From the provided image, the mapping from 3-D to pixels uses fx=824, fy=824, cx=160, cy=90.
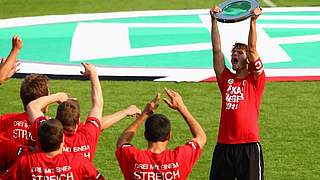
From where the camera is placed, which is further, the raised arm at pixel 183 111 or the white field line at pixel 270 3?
the white field line at pixel 270 3

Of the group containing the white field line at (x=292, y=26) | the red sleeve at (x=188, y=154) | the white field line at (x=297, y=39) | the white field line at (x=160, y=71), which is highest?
the white field line at (x=292, y=26)

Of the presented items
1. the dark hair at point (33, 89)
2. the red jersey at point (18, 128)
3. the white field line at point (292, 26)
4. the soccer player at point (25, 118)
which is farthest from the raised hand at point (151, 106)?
the white field line at point (292, 26)

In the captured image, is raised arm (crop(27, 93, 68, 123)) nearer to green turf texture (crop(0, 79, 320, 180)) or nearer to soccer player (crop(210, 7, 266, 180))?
soccer player (crop(210, 7, 266, 180))

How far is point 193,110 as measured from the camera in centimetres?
1329

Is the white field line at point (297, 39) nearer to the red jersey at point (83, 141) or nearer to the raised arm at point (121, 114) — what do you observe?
the raised arm at point (121, 114)

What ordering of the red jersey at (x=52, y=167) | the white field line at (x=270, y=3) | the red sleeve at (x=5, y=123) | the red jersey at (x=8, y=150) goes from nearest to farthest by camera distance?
the red jersey at (x=52, y=167), the red jersey at (x=8, y=150), the red sleeve at (x=5, y=123), the white field line at (x=270, y=3)

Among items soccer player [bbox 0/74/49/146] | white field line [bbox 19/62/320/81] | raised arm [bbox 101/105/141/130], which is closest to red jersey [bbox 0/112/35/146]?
soccer player [bbox 0/74/49/146]

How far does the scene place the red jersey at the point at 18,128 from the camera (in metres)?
7.60

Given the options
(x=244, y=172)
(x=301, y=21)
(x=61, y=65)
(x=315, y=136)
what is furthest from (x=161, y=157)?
(x=301, y=21)

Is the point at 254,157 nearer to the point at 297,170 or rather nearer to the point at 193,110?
the point at 297,170

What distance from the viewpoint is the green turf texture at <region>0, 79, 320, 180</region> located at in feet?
34.8

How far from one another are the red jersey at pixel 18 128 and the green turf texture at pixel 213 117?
8.94 ft

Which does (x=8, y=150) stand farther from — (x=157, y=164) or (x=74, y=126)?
(x=157, y=164)

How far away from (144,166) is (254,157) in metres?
2.19
